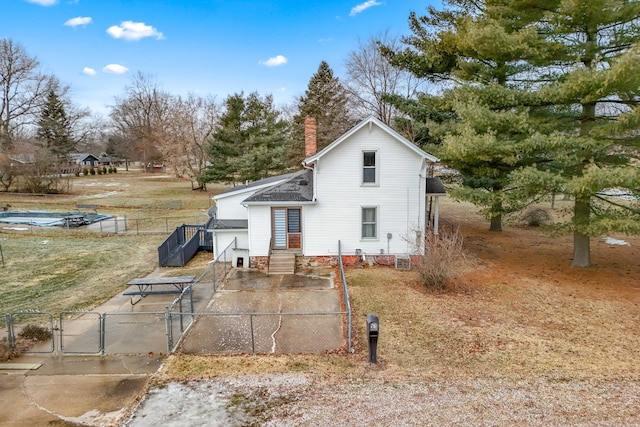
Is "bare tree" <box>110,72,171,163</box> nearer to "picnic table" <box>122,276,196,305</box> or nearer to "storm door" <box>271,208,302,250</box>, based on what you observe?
"storm door" <box>271,208,302,250</box>

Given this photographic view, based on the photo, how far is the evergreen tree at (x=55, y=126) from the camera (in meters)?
61.2

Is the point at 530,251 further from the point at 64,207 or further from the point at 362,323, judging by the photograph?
the point at 64,207

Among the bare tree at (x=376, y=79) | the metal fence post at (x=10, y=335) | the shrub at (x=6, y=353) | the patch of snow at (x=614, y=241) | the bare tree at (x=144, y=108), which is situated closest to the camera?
the shrub at (x=6, y=353)

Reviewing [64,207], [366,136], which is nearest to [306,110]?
[64,207]

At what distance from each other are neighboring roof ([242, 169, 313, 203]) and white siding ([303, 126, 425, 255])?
1.98ft

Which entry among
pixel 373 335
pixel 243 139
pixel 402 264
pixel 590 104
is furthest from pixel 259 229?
pixel 243 139

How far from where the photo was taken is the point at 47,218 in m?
29.3

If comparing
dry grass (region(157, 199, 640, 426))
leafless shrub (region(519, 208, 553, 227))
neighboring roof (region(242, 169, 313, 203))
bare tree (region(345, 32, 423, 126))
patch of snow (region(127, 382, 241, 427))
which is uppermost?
bare tree (region(345, 32, 423, 126))

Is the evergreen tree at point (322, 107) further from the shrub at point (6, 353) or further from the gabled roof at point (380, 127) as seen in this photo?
the shrub at point (6, 353)

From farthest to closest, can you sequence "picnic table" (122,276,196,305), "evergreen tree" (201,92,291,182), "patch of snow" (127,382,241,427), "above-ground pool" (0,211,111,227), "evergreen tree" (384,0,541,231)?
"evergreen tree" (201,92,291,182) → "above-ground pool" (0,211,111,227) → "evergreen tree" (384,0,541,231) → "picnic table" (122,276,196,305) → "patch of snow" (127,382,241,427)

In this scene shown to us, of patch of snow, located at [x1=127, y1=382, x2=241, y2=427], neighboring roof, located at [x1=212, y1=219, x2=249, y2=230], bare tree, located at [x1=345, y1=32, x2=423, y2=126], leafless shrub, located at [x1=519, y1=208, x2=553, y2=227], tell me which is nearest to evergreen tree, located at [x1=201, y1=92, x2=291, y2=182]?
bare tree, located at [x1=345, y1=32, x2=423, y2=126]

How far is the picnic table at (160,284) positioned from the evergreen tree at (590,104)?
1232 cm

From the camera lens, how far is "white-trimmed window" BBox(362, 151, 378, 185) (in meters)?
17.0

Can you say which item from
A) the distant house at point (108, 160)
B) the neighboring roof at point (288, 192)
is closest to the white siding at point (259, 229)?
the neighboring roof at point (288, 192)
